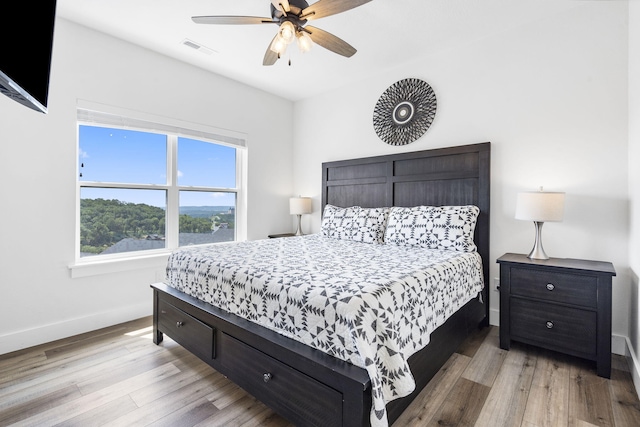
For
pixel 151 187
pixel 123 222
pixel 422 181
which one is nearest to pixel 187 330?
pixel 123 222

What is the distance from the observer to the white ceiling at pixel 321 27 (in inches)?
95.5

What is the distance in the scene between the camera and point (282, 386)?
1.46 meters

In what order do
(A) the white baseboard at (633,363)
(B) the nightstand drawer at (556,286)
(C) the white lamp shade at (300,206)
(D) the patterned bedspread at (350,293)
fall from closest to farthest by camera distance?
(D) the patterned bedspread at (350,293)
(A) the white baseboard at (633,363)
(B) the nightstand drawer at (556,286)
(C) the white lamp shade at (300,206)

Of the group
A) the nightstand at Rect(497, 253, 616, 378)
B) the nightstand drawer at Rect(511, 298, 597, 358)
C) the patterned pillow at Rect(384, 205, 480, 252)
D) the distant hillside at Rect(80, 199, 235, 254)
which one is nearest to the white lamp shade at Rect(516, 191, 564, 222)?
the nightstand at Rect(497, 253, 616, 378)

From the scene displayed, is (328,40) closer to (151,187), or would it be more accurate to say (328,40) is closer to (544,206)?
(544,206)

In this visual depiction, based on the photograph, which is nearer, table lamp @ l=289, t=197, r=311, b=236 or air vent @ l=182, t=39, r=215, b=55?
air vent @ l=182, t=39, r=215, b=55

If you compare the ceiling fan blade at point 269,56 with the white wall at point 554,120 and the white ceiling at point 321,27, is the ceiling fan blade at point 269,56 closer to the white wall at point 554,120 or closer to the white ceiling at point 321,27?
the white ceiling at point 321,27

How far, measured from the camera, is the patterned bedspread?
1272mm

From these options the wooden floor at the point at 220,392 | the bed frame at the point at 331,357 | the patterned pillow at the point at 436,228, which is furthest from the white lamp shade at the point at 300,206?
the wooden floor at the point at 220,392

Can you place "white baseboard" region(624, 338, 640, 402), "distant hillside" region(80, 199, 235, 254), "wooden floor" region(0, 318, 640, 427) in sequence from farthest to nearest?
"distant hillside" region(80, 199, 235, 254), "white baseboard" region(624, 338, 640, 402), "wooden floor" region(0, 318, 640, 427)

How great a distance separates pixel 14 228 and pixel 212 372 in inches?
79.1

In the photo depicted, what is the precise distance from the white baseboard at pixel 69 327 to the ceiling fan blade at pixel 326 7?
3092mm

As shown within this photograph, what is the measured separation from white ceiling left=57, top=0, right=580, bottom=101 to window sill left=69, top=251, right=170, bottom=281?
7.14 ft

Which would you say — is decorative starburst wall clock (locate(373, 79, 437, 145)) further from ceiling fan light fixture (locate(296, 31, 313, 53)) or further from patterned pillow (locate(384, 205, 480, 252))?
ceiling fan light fixture (locate(296, 31, 313, 53))
